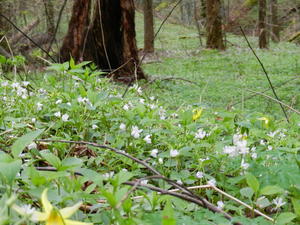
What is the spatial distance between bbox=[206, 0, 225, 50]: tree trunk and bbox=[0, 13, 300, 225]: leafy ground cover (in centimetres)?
962

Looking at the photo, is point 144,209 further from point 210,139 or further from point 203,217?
point 210,139

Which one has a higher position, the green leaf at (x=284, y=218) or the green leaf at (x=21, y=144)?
the green leaf at (x=21, y=144)

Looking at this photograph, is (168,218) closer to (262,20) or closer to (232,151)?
(232,151)

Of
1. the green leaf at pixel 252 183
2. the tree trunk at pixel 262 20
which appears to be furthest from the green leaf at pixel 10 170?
the tree trunk at pixel 262 20

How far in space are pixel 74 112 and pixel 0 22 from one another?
321 inches

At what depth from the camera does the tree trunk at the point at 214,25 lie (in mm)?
11930

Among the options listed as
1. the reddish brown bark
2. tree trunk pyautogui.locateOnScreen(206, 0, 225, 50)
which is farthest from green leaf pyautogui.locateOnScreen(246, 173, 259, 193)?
tree trunk pyautogui.locateOnScreen(206, 0, 225, 50)

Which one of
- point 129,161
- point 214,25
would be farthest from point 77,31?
point 214,25

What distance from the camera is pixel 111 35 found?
6.54 m

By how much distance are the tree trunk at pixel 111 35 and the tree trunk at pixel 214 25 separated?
599 centimetres

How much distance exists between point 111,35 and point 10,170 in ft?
19.5

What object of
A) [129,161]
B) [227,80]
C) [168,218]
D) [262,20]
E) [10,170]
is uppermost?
[262,20]

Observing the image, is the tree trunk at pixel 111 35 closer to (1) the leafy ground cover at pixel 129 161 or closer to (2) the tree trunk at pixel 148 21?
(1) the leafy ground cover at pixel 129 161

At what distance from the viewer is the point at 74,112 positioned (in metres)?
1.89
